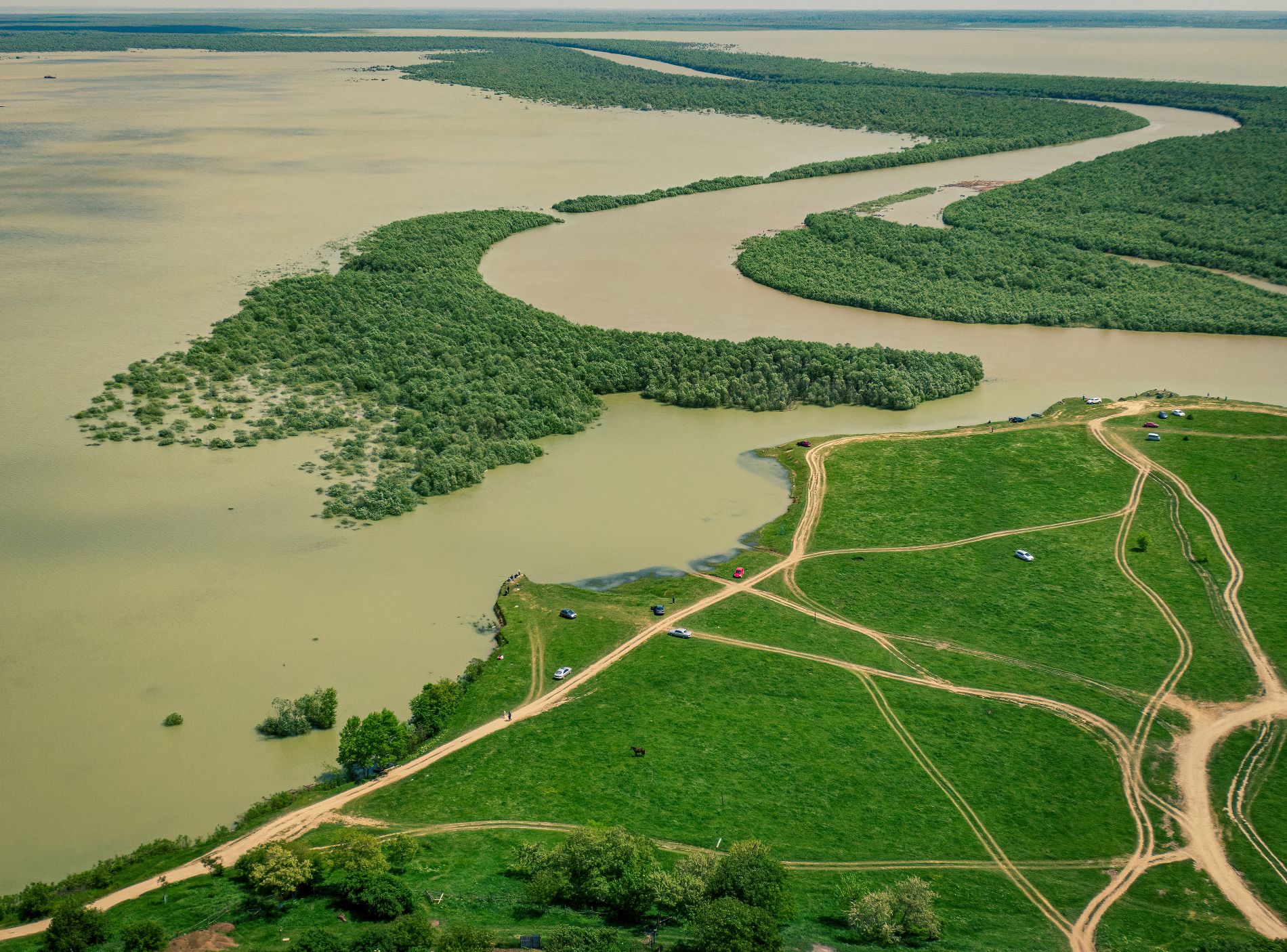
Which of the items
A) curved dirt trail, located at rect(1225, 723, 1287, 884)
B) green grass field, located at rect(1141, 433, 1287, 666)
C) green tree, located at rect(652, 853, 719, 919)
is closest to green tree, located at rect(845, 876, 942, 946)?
green tree, located at rect(652, 853, 719, 919)

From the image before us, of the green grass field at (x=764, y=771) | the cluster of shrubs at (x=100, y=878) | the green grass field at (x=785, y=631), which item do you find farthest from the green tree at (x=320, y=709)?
the green grass field at (x=785, y=631)

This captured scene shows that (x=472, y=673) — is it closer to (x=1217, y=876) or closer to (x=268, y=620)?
(x=268, y=620)

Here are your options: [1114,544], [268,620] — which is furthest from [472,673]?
[1114,544]

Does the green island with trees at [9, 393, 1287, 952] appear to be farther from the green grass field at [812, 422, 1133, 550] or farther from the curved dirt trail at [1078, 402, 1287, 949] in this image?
the green grass field at [812, 422, 1133, 550]

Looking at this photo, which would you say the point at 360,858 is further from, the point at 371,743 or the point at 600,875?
the point at 600,875

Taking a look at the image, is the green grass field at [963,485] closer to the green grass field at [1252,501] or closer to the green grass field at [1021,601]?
the green grass field at [1021,601]
